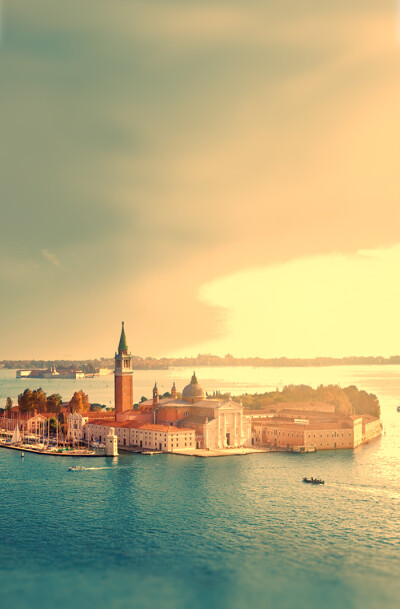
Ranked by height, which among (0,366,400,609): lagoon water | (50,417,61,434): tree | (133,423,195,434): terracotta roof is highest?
(133,423,195,434): terracotta roof

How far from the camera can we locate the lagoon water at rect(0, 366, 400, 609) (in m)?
22.5

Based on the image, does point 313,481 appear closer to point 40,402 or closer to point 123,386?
point 123,386

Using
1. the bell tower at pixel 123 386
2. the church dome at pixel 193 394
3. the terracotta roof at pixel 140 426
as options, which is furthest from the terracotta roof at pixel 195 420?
the bell tower at pixel 123 386

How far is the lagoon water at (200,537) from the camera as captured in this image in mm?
22500

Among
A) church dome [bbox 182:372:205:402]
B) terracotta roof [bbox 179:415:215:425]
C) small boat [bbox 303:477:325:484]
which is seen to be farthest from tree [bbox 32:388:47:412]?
small boat [bbox 303:477:325:484]

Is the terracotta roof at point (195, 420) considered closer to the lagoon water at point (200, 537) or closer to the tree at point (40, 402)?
the lagoon water at point (200, 537)

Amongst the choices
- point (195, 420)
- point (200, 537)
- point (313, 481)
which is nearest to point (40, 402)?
point (195, 420)

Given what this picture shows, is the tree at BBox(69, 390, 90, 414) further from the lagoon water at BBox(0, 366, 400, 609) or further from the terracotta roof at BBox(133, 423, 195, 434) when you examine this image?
the lagoon water at BBox(0, 366, 400, 609)

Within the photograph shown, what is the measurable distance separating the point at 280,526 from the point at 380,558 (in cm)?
558

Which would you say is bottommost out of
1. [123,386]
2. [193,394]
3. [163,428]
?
[163,428]

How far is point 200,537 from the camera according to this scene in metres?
28.6

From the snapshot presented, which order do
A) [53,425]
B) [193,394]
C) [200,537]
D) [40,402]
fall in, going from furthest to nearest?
[40,402]
[53,425]
[193,394]
[200,537]

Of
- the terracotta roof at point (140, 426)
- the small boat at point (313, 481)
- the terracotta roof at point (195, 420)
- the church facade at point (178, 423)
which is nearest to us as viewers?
the small boat at point (313, 481)

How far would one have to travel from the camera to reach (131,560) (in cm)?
2561
